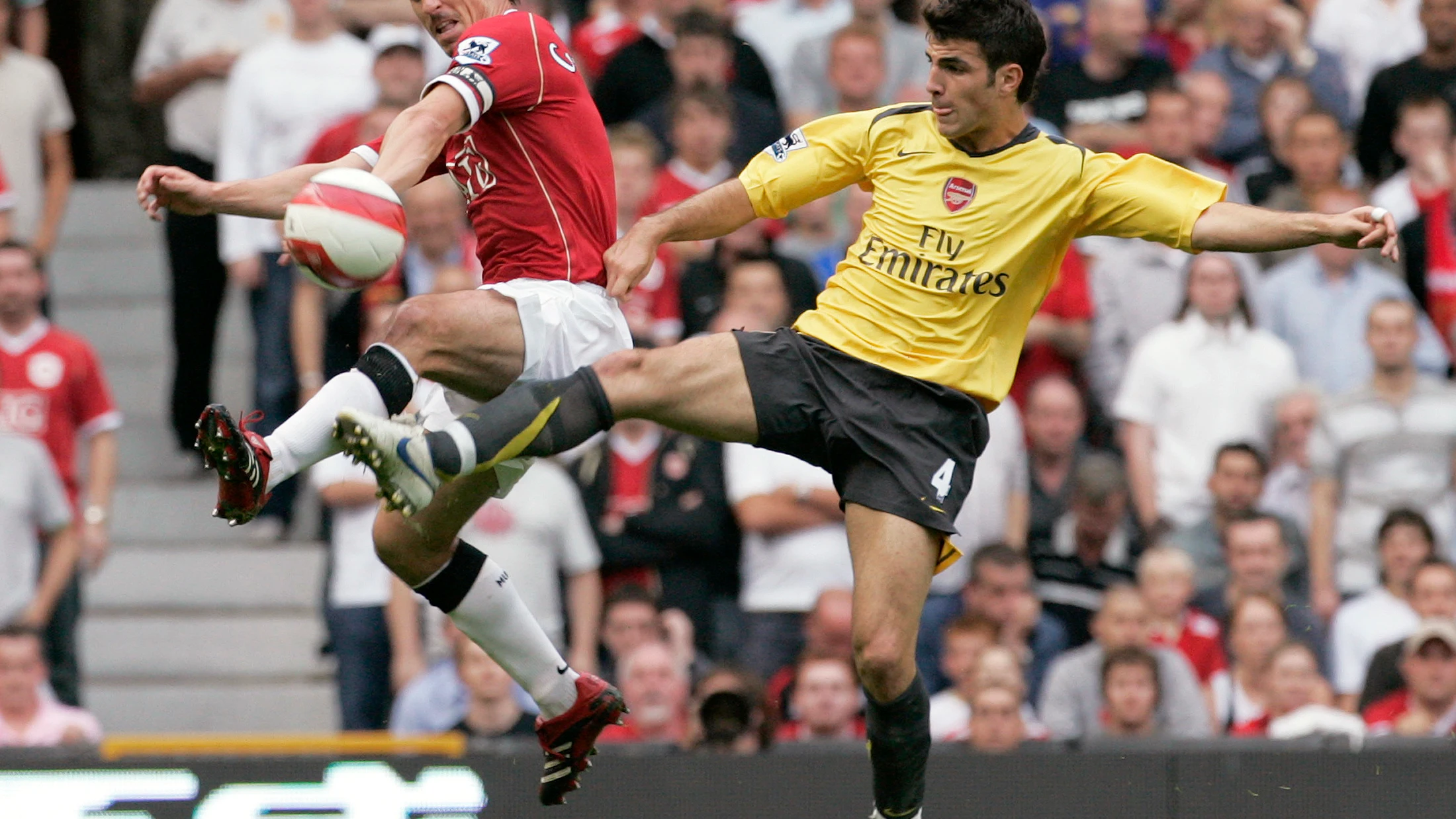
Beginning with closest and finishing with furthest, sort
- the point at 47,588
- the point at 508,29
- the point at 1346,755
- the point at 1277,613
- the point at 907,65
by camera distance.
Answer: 1. the point at 508,29
2. the point at 1346,755
3. the point at 1277,613
4. the point at 47,588
5. the point at 907,65

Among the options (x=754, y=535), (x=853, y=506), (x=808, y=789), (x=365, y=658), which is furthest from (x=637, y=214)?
(x=853, y=506)

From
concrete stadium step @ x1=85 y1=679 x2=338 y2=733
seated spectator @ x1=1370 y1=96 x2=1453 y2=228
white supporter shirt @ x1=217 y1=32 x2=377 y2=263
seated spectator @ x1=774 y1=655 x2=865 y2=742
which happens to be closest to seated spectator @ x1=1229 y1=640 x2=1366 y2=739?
seated spectator @ x1=774 y1=655 x2=865 y2=742

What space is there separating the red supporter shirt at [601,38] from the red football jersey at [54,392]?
297cm

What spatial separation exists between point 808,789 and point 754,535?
1.75 metres

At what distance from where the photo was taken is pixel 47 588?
9.84 metres

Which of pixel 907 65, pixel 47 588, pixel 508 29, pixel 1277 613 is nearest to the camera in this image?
pixel 508 29

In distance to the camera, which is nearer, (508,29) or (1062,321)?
(508,29)

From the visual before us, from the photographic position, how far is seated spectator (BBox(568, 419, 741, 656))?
31.6 feet

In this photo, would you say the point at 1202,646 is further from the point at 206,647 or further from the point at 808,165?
the point at 206,647

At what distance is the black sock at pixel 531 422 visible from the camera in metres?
6.04

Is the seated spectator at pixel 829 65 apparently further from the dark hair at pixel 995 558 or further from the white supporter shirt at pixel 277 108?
the dark hair at pixel 995 558

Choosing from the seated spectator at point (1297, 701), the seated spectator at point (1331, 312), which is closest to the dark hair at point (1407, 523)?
the seated spectator at point (1297, 701)

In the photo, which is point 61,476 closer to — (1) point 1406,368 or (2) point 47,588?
(2) point 47,588

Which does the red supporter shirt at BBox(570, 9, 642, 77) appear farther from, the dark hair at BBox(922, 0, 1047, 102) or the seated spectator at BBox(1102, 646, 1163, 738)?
the dark hair at BBox(922, 0, 1047, 102)
